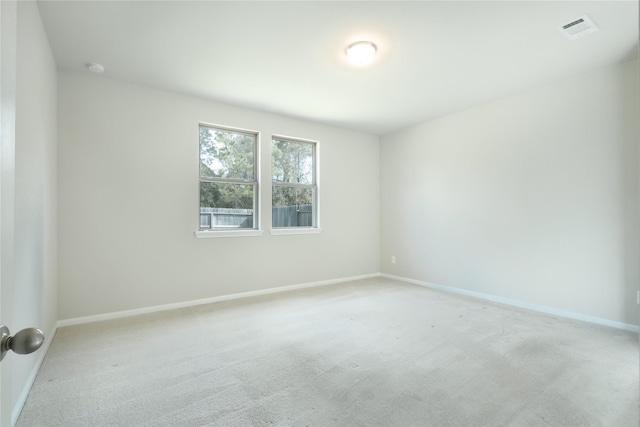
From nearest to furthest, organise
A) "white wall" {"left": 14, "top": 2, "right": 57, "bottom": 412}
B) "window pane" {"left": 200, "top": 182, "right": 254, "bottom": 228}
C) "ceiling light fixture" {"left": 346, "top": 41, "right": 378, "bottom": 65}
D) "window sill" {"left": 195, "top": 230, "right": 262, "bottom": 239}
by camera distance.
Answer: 1. "white wall" {"left": 14, "top": 2, "right": 57, "bottom": 412}
2. "ceiling light fixture" {"left": 346, "top": 41, "right": 378, "bottom": 65}
3. "window sill" {"left": 195, "top": 230, "right": 262, "bottom": 239}
4. "window pane" {"left": 200, "top": 182, "right": 254, "bottom": 228}

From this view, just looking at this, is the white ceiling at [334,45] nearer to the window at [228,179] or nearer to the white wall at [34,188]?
the white wall at [34,188]

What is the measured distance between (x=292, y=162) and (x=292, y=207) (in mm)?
688

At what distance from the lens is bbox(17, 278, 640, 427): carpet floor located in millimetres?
1658

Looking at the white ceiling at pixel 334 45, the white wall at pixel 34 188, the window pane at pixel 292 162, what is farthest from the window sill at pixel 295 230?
the white wall at pixel 34 188

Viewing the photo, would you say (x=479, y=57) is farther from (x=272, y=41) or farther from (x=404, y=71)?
(x=272, y=41)

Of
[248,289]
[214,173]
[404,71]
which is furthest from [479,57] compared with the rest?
[248,289]

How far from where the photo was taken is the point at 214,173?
3951 mm

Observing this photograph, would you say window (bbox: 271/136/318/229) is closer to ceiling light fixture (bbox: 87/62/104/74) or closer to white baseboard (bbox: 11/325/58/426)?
ceiling light fixture (bbox: 87/62/104/74)

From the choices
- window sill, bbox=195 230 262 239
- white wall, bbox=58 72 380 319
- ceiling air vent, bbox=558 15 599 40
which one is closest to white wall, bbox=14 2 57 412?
white wall, bbox=58 72 380 319

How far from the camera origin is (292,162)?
4.65 m

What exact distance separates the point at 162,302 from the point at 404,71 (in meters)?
3.65

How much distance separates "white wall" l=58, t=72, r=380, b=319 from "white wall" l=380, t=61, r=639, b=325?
2.05 m

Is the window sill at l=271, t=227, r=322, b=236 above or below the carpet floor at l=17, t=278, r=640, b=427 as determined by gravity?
above

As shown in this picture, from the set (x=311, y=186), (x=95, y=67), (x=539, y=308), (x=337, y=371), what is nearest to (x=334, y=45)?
(x=95, y=67)
